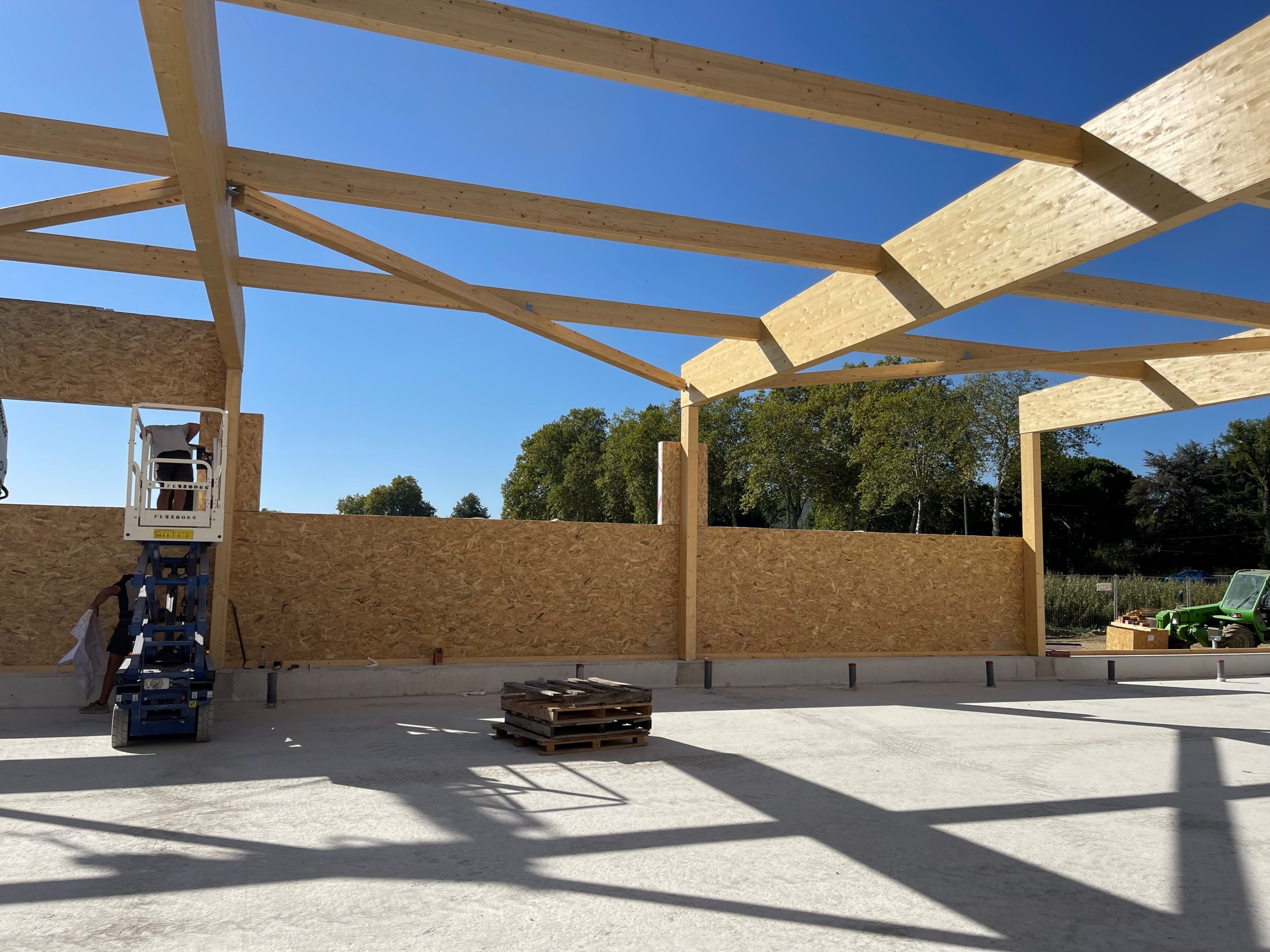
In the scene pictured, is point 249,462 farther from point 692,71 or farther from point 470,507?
point 470,507

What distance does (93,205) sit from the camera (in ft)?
28.0

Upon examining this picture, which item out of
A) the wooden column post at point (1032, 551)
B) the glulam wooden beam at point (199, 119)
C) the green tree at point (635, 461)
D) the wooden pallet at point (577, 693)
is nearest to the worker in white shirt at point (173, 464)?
the glulam wooden beam at point (199, 119)

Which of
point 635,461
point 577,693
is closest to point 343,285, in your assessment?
point 577,693

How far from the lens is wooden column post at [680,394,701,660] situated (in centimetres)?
1460

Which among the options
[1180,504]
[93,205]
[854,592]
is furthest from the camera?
[1180,504]

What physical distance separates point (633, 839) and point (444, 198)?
6.61m

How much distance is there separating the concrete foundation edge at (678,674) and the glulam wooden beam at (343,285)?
525cm

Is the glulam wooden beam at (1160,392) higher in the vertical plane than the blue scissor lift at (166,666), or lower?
higher

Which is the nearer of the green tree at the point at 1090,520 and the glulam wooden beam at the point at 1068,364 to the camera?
the glulam wooden beam at the point at 1068,364

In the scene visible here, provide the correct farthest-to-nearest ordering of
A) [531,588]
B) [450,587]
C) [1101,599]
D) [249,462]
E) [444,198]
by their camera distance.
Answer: [1101,599] < [531,588] < [450,587] < [249,462] < [444,198]

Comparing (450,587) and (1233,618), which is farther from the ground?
(450,587)

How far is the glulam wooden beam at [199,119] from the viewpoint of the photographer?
5387mm

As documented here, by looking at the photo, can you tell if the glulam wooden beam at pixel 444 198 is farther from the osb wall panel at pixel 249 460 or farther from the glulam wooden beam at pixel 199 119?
the osb wall panel at pixel 249 460

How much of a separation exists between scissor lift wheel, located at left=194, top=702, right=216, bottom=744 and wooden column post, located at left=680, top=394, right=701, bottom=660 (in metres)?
7.61
